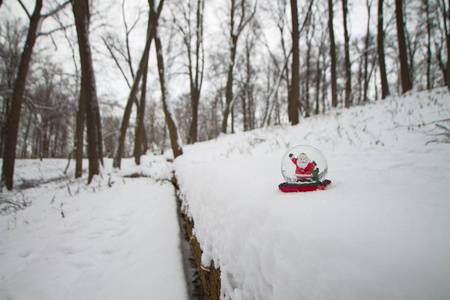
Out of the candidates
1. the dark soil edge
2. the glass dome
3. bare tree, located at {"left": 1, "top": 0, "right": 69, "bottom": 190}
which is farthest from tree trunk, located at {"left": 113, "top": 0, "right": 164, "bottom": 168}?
the glass dome

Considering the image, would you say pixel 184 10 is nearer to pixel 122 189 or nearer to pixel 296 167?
pixel 122 189

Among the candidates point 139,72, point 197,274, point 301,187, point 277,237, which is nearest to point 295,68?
point 139,72

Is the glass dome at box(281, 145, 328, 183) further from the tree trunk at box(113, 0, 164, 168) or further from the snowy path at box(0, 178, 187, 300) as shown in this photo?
the tree trunk at box(113, 0, 164, 168)

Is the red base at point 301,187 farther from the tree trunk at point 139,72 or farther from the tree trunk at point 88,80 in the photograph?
the tree trunk at point 139,72

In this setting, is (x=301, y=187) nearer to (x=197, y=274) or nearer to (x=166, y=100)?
(x=197, y=274)

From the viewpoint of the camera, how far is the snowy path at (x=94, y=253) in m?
1.82

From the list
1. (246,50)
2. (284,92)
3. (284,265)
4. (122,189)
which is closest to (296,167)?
(284,265)

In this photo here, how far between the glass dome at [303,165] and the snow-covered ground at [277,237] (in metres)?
0.14

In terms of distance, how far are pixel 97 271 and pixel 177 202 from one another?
2159 millimetres

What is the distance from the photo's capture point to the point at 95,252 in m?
2.41

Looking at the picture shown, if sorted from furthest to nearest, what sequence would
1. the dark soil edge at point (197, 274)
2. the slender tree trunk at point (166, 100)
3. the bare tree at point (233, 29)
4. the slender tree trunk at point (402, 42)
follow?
the bare tree at point (233, 29), the slender tree trunk at point (402, 42), the slender tree trunk at point (166, 100), the dark soil edge at point (197, 274)

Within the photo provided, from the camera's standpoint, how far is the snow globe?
1.22 m

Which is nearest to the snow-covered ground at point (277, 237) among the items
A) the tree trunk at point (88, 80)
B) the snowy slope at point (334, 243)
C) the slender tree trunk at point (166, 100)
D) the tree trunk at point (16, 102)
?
the snowy slope at point (334, 243)

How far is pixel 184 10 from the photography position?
11820 mm
